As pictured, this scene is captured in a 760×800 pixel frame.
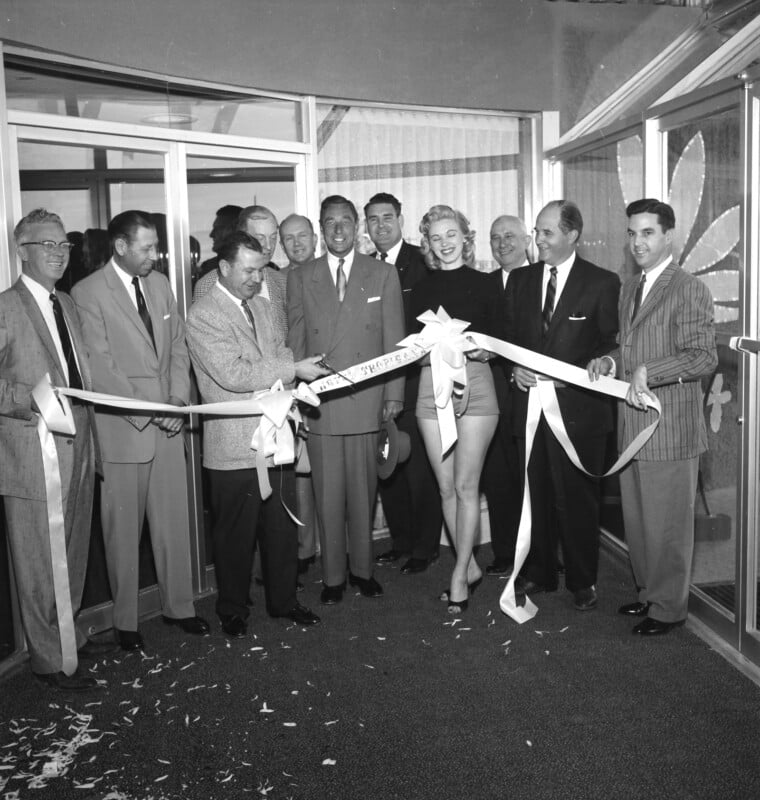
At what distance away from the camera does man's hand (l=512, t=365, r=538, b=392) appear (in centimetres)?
450

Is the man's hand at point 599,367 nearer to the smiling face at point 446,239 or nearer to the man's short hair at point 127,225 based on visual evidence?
the smiling face at point 446,239

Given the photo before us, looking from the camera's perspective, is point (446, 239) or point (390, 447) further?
point (390, 447)

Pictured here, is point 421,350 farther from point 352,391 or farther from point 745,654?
point 745,654

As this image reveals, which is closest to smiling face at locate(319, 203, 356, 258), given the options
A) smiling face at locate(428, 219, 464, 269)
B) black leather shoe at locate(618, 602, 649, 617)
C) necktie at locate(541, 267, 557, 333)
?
smiling face at locate(428, 219, 464, 269)

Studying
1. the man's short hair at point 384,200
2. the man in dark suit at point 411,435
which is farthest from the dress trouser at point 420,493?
the man's short hair at point 384,200

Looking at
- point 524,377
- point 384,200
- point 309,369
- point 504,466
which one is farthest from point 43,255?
point 504,466

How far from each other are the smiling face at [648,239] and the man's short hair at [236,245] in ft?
5.43

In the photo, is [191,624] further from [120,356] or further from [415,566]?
[415,566]

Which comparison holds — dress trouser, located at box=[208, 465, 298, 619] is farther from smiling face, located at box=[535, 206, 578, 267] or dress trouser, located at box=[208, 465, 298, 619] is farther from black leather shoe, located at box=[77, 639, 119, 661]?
smiling face, located at box=[535, 206, 578, 267]

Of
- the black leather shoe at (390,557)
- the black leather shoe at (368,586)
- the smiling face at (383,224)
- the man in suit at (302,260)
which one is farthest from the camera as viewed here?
the black leather shoe at (390,557)

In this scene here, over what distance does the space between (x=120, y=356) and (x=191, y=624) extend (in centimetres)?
130

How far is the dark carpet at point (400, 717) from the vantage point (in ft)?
9.82

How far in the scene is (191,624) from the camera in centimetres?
441

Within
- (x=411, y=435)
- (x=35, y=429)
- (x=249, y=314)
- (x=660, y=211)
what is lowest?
(x=411, y=435)
